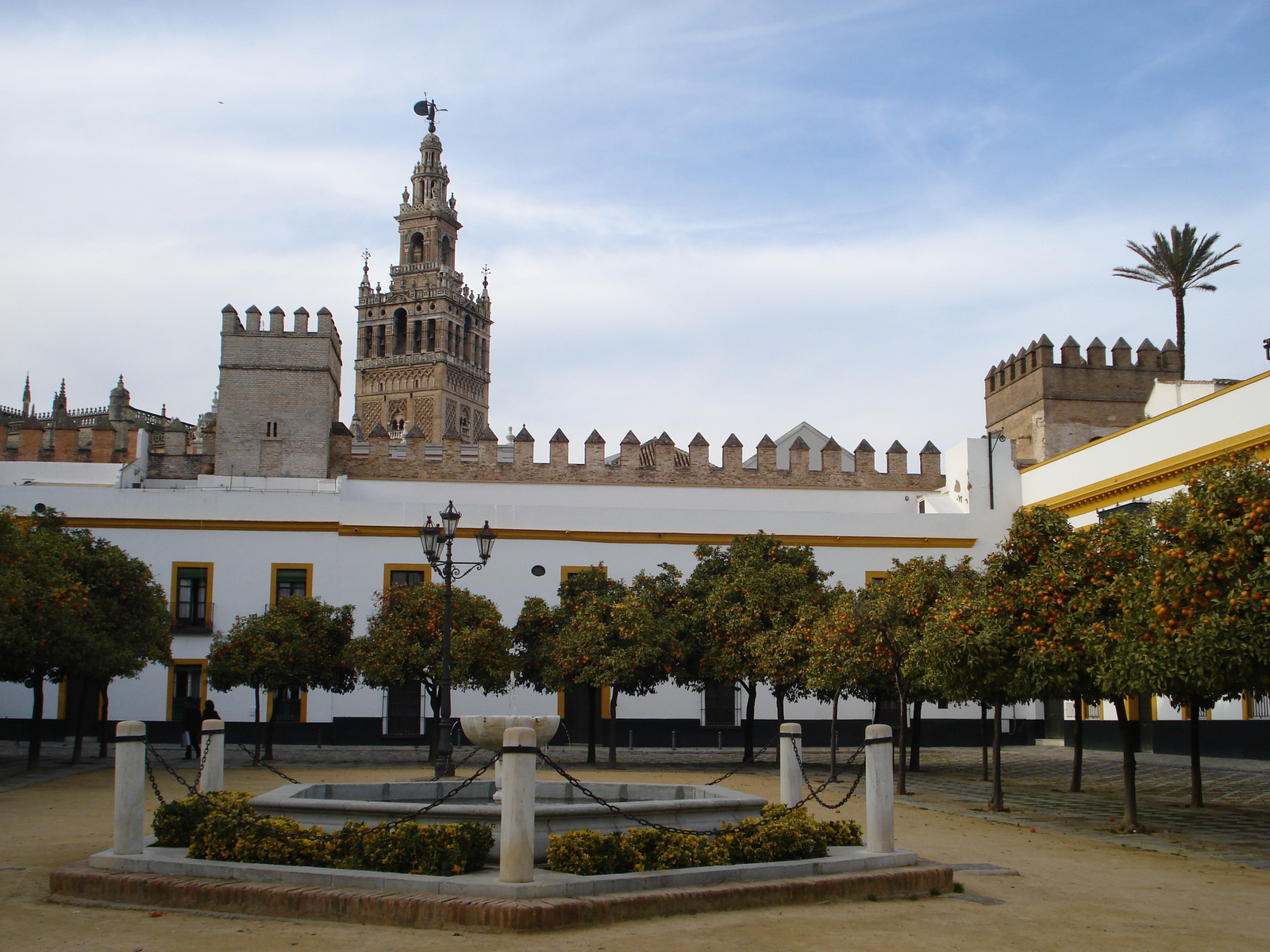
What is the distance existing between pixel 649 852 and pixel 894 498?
912 inches

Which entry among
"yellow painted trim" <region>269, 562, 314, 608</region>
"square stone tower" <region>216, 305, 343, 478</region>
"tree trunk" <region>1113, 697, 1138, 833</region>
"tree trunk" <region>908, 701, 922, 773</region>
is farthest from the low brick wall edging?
"square stone tower" <region>216, 305, 343, 478</region>

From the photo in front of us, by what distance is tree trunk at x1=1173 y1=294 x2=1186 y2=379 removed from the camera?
3319 centimetres

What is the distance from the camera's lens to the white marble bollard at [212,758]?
9.88 meters

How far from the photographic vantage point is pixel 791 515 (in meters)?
27.3

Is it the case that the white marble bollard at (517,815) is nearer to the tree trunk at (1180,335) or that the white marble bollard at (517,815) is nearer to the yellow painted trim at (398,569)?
the yellow painted trim at (398,569)

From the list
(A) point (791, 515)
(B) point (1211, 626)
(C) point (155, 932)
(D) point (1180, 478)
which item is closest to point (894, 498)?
(A) point (791, 515)

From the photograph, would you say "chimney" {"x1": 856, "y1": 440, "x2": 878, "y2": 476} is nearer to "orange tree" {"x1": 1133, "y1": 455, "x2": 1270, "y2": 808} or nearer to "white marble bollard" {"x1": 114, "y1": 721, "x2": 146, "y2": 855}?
"orange tree" {"x1": 1133, "y1": 455, "x2": 1270, "y2": 808}

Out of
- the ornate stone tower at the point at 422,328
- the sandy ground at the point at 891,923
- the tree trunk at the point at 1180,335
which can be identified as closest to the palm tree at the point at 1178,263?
the tree trunk at the point at 1180,335

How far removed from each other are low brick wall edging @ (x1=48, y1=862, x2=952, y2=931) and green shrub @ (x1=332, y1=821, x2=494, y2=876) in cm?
35

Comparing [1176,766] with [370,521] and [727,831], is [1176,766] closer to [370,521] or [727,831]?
[727,831]

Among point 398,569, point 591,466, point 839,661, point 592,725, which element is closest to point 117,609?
point 398,569

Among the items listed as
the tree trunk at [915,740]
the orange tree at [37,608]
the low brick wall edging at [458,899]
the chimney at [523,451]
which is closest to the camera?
the low brick wall edging at [458,899]

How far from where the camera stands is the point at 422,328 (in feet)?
244

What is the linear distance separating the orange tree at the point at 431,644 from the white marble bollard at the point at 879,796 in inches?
450
